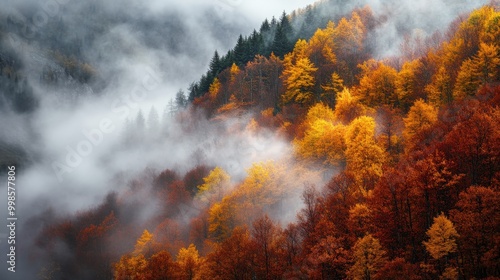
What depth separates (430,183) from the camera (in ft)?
105

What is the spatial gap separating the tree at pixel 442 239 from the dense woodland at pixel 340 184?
0.10 metres

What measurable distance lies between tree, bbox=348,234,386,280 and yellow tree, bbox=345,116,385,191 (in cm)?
1072

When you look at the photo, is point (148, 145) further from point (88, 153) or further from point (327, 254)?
point (327, 254)

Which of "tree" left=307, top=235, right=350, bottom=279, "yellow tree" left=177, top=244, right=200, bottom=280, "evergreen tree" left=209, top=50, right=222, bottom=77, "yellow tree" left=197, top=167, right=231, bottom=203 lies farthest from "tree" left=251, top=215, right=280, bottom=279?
"evergreen tree" left=209, top=50, right=222, bottom=77

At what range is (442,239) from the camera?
Result: 27312 mm

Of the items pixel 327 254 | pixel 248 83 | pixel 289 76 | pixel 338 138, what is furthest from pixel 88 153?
pixel 327 254

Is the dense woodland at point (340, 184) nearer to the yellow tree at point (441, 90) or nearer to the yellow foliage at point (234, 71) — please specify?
the yellow tree at point (441, 90)

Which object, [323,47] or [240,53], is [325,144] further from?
[240,53]

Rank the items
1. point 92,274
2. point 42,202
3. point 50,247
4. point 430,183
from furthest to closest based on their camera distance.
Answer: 1. point 42,202
2. point 50,247
3. point 92,274
4. point 430,183

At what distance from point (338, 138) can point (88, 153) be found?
533 ft

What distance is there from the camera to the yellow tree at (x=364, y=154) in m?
43.1

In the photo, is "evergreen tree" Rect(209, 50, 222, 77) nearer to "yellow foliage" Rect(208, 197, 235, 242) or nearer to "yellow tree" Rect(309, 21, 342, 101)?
"yellow tree" Rect(309, 21, 342, 101)

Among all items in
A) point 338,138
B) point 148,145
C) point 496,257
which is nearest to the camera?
point 496,257

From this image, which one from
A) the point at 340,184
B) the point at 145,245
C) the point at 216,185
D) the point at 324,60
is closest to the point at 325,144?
the point at 340,184
